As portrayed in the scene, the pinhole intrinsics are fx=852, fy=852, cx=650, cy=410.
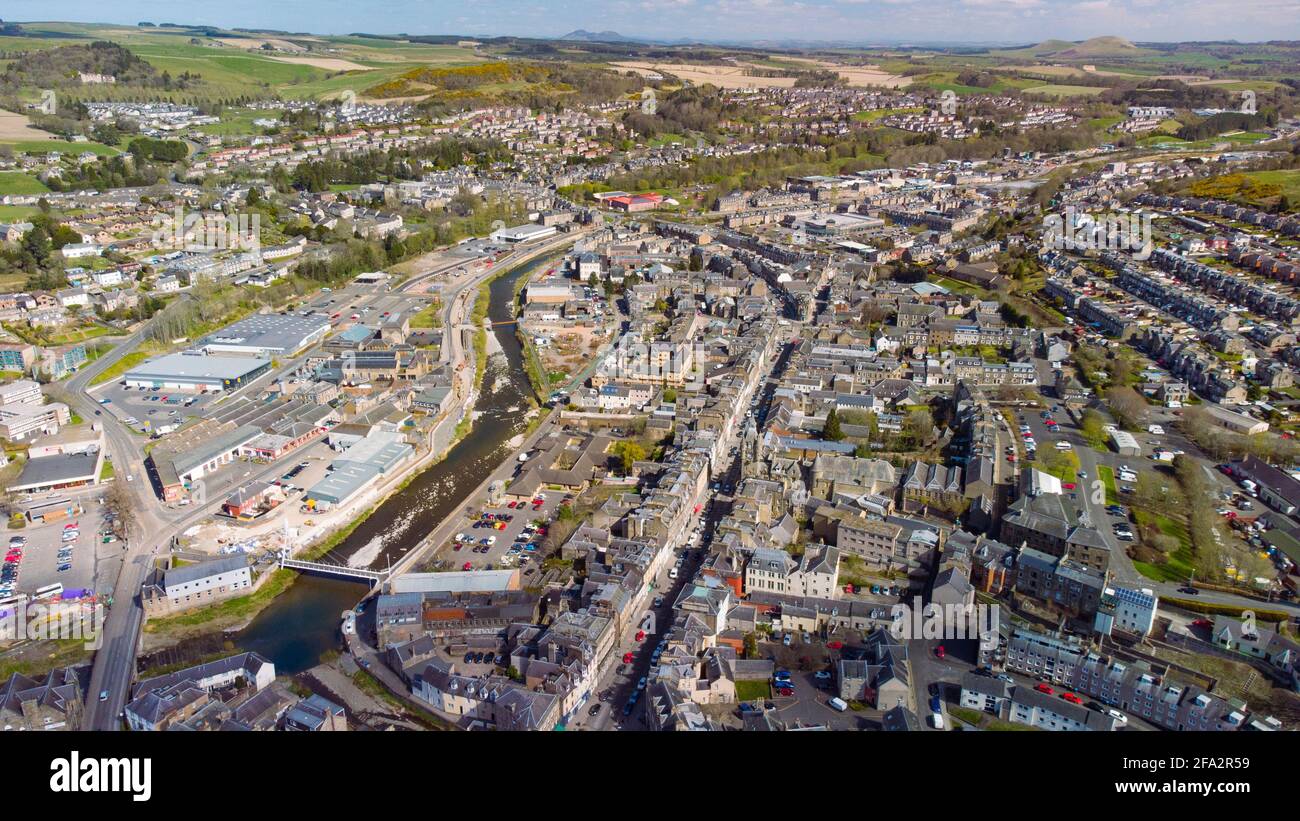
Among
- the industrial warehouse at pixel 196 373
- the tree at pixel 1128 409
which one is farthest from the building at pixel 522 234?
the tree at pixel 1128 409

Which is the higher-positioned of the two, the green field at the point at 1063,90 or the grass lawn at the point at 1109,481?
the green field at the point at 1063,90

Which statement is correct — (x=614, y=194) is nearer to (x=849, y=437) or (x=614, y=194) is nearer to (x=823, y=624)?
(x=849, y=437)

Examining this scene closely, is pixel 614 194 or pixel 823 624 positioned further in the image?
pixel 614 194

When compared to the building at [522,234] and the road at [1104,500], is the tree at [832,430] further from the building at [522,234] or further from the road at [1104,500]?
→ the building at [522,234]

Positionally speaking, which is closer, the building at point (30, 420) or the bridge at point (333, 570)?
the bridge at point (333, 570)

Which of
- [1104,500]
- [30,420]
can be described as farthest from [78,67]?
[1104,500]

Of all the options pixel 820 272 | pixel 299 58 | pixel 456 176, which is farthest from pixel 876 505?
pixel 299 58

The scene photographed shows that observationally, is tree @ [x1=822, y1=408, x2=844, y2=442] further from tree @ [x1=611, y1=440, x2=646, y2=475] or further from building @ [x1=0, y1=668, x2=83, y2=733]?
building @ [x1=0, y1=668, x2=83, y2=733]

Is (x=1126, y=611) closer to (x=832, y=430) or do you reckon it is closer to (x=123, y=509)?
(x=832, y=430)
